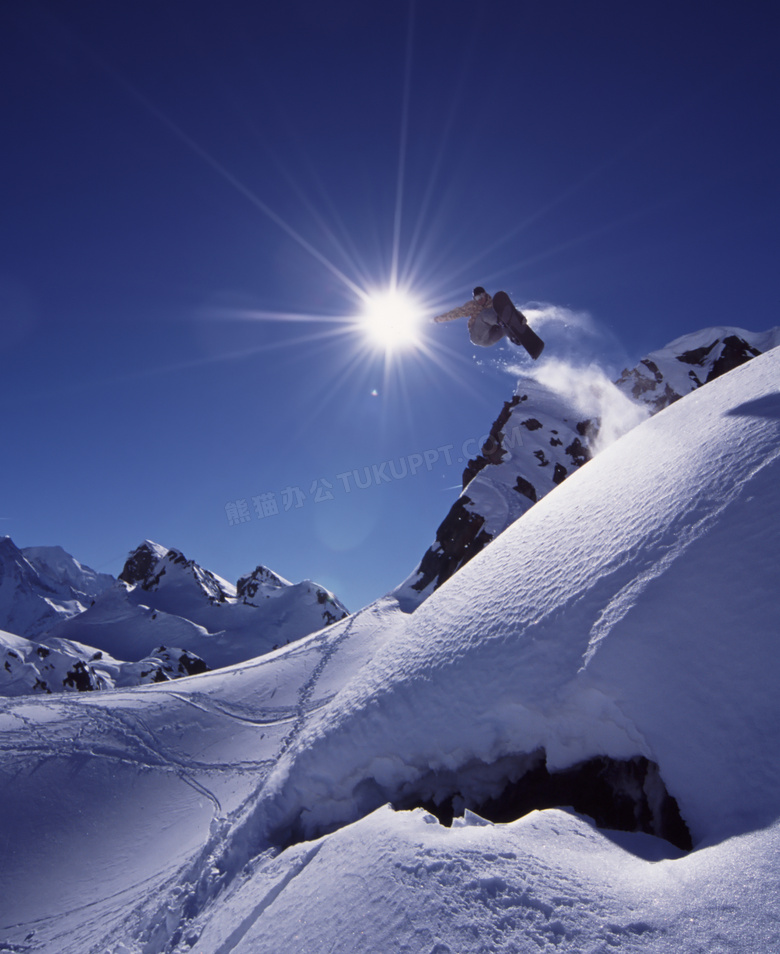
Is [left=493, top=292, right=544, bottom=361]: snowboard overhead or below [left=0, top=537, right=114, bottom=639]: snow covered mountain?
below

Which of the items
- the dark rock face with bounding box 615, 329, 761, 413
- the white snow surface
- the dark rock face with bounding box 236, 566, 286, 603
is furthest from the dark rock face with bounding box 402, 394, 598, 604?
the dark rock face with bounding box 236, 566, 286, 603

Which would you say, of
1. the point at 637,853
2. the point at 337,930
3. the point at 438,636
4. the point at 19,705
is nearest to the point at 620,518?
the point at 438,636

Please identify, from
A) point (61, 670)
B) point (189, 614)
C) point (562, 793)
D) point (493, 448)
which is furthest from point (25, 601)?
point (562, 793)

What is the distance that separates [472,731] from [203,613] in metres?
78.8

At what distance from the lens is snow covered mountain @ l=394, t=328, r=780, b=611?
117 ft

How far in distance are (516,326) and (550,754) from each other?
360 inches

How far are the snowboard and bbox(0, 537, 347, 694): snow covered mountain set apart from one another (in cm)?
4655

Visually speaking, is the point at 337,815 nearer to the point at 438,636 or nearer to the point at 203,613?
the point at 438,636

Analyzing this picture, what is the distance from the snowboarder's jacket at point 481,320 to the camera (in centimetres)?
1002

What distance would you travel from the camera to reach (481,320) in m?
10.2

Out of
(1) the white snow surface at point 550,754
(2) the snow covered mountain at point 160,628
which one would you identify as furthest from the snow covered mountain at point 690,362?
(2) the snow covered mountain at point 160,628

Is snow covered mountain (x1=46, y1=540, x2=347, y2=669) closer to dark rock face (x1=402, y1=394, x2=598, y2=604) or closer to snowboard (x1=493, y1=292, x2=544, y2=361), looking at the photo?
dark rock face (x1=402, y1=394, x2=598, y2=604)

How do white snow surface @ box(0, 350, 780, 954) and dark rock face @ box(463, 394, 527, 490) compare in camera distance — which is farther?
dark rock face @ box(463, 394, 527, 490)

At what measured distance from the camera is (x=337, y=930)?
2.26 meters
